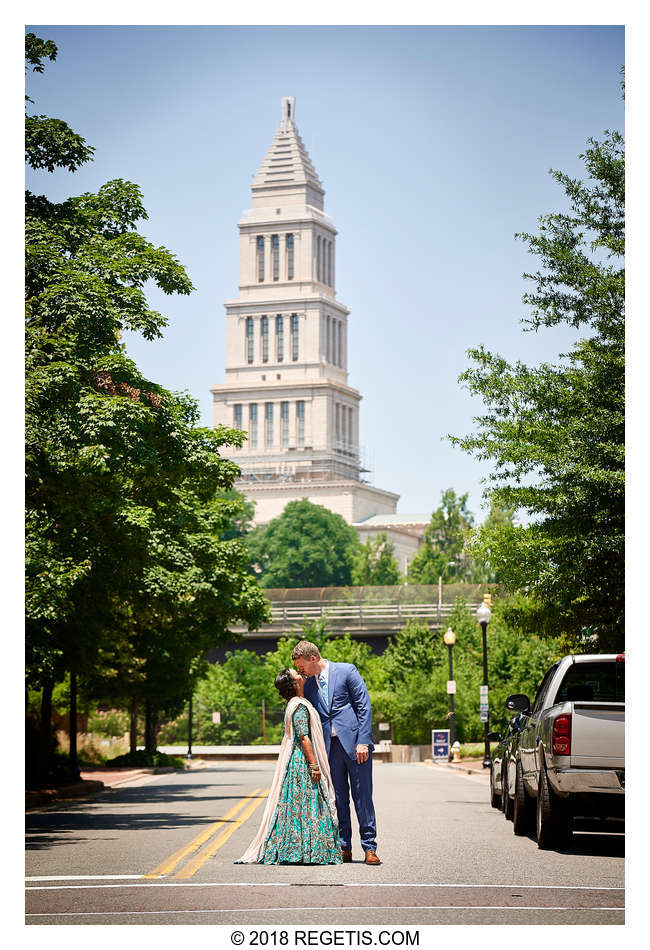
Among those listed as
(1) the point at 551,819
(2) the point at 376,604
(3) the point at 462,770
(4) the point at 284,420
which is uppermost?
(4) the point at 284,420

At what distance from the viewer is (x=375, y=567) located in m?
121

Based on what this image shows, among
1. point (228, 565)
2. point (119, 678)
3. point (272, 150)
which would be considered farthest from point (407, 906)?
point (272, 150)

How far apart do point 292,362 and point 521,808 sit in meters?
140

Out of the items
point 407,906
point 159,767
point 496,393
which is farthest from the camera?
point 159,767

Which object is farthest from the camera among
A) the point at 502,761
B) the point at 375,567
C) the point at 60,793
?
the point at 375,567

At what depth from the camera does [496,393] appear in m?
25.4

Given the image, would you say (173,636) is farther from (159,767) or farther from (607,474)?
(607,474)

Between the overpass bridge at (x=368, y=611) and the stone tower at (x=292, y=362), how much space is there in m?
63.5

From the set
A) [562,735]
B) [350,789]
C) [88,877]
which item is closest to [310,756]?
[350,789]

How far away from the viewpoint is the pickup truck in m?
14.0

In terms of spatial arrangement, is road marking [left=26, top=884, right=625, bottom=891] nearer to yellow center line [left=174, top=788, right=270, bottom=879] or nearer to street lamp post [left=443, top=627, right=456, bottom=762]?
yellow center line [left=174, top=788, right=270, bottom=879]

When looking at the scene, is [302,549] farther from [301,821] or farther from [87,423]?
[301,821]

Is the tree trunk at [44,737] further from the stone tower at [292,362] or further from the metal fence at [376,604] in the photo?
the stone tower at [292,362]

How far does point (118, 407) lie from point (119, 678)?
2412 centimetres
